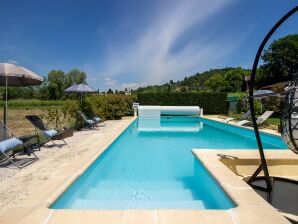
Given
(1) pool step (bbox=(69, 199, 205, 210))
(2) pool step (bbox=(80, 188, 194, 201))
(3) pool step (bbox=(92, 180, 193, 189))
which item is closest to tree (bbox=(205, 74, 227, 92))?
(3) pool step (bbox=(92, 180, 193, 189))

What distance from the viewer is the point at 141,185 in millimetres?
5359

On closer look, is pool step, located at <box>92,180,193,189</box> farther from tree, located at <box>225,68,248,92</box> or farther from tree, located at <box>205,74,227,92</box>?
tree, located at <box>225,68,248,92</box>

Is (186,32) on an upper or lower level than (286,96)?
upper

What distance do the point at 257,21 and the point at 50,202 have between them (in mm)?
19088

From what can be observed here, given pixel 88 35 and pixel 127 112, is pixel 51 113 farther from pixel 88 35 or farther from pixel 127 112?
pixel 88 35

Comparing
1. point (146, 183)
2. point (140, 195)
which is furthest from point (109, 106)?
point (140, 195)

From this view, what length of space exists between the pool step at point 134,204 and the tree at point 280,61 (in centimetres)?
3971

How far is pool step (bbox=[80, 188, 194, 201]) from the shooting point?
4.58 m

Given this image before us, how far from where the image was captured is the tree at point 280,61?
39.0 metres

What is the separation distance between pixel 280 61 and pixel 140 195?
41.6 meters

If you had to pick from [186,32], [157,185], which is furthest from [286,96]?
[186,32]

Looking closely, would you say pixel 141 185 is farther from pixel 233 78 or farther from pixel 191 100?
pixel 233 78

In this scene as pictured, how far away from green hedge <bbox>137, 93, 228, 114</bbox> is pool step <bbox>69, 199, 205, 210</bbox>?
1936cm

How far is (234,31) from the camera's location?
19.5 metres
